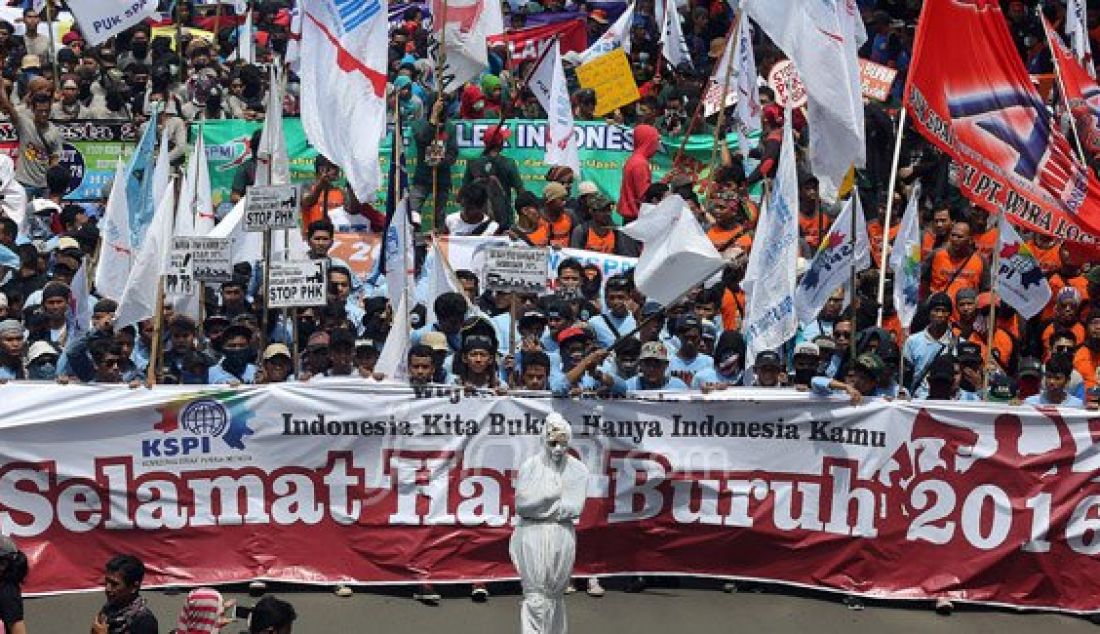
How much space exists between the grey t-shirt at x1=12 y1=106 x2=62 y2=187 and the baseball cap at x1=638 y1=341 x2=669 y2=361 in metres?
7.24

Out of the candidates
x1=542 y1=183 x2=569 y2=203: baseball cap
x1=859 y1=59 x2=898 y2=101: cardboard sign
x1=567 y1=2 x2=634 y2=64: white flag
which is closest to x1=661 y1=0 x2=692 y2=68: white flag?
x1=567 y1=2 x2=634 y2=64: white flag

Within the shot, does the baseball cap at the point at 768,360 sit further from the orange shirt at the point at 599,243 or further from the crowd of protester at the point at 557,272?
the orange shirt at the point at 599,243

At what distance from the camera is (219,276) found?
48.7 ft

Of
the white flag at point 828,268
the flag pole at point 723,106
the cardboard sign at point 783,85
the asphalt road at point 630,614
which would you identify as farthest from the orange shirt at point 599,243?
the asphalt road at point 630,614

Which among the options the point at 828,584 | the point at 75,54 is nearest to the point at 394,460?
the point at 828,584

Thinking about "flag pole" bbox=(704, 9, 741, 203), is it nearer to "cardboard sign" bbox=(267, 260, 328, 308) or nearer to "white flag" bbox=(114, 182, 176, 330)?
"cardboard sign" bbox=(267, 260, 328, 308)

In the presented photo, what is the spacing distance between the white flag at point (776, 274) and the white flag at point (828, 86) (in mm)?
519

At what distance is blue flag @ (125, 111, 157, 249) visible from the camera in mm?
16984

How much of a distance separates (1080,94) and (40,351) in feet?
27.4

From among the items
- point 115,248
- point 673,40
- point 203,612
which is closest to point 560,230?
point 115,248

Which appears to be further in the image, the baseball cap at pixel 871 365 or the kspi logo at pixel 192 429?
the baseball cap at pixel 871 365

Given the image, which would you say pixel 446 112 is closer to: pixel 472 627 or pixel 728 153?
pixel 728 153

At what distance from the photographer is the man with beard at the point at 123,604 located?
35.2ft

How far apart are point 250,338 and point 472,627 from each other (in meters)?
2.59
